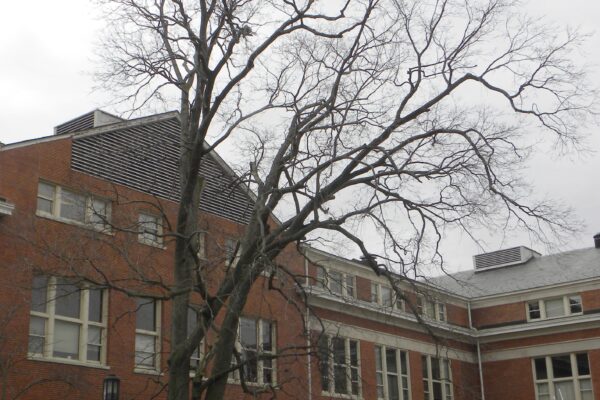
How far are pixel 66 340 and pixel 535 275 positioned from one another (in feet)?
105

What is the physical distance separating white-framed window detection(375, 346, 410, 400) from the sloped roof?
1179cm

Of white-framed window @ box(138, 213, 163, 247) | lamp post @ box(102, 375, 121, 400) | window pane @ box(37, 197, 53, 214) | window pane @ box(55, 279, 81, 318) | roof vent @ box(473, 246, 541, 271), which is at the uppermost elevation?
roof vent @ box(473, 246, 541, 271)

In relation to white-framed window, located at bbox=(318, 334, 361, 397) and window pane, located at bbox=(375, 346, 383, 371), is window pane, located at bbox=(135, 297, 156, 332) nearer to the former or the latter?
white-framed window, located at bbox=(318, 334, 361, 397)

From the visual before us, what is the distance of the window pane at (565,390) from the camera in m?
45.7

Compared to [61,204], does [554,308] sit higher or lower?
higher

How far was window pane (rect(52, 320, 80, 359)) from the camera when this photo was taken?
25.0 metres

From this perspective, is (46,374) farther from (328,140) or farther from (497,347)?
(497,347)

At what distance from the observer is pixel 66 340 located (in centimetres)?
2533

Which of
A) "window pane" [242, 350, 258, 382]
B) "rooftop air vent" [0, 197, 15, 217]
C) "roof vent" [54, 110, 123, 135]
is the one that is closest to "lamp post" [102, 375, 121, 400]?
"window pane" [242, 350, 258, 382]

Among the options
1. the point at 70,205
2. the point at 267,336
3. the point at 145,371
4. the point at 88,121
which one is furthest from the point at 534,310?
the point at 70,205

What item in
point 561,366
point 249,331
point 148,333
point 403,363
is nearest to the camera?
point 148,333

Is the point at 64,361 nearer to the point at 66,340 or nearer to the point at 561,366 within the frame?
the point at 66,340

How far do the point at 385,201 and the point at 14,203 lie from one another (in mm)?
11207

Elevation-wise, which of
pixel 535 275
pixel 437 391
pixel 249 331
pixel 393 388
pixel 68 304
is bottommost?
pixel 393 388
